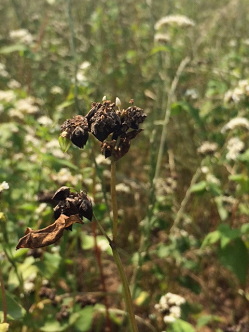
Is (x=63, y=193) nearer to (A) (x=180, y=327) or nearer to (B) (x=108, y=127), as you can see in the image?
(B) (x=108, y=127)

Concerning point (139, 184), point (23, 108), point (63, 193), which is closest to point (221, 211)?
point (139, 184)

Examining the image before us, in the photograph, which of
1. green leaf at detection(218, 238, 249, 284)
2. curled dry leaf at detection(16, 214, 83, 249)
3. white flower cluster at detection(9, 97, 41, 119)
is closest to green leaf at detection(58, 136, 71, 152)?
curled dry leaf at detection(16, 214, 83, 249)

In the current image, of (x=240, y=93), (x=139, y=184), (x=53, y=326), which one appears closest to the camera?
(x=53, y=326)

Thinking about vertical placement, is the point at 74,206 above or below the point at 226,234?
below

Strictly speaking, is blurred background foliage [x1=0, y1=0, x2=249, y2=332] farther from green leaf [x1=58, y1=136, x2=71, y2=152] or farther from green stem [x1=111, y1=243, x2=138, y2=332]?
green stem [x1=111, y1=243, x2=138, y2=332]

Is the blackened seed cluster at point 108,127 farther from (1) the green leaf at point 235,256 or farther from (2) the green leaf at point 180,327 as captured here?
(1) the green leaf at point 235,256

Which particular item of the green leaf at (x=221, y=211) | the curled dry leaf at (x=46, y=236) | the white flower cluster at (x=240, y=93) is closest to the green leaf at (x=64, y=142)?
the curled dry leaf at (x=46, y=236)

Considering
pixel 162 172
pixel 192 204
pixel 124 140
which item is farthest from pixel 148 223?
pixel 162 172

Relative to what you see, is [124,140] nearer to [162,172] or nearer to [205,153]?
[205,153]
